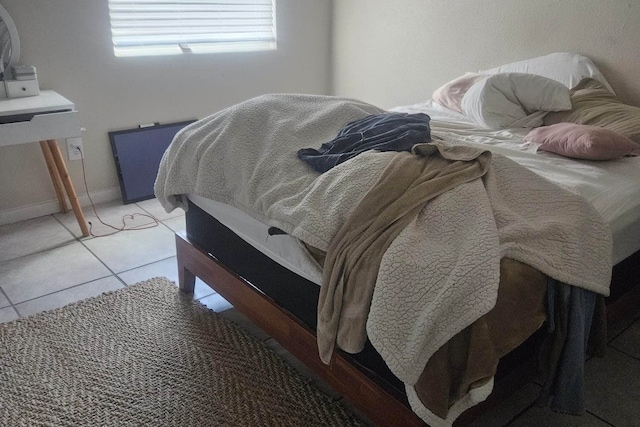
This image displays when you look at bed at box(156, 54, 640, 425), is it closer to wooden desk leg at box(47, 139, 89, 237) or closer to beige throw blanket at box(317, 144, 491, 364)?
beige throw blanket at box(317, 144, 491, 364)

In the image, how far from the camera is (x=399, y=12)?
3.45m

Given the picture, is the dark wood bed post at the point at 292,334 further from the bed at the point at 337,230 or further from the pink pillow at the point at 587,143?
the pink pillow at the point at 587,143

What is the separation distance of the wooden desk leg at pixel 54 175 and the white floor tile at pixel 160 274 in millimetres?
844

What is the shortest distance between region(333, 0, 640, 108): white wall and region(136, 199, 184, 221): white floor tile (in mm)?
1629

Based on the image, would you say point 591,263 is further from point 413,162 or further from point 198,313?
point 198,313

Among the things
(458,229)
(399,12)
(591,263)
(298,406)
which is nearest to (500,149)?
(591,263)

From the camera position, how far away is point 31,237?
8.91ft

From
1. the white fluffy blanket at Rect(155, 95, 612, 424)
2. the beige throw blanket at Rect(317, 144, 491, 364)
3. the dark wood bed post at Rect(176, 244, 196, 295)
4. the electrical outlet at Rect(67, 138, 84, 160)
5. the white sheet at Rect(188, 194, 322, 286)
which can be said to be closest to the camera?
the white fluffy blanket at Rect(155, 95, 612, 424)

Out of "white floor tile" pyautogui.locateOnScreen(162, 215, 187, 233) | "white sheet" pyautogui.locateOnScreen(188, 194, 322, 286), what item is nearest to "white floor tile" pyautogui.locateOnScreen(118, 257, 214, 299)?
"white floor tile" pyautogui.locateOnScreen(162, 215, 187, 233)

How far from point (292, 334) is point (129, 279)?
1.02 m

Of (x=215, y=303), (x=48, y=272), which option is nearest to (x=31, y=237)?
(x=48, y=272)

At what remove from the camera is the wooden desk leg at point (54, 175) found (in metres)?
2.73

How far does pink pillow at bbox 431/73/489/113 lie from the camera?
9.03ft

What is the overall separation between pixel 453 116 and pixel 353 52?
137cm
